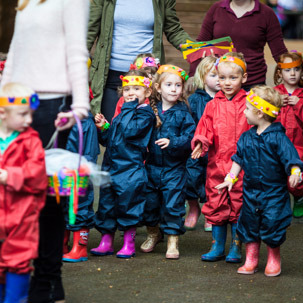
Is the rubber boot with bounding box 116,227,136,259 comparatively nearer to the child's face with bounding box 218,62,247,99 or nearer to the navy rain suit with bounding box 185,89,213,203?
the navy rain suit with bounding box 185,89,213,203

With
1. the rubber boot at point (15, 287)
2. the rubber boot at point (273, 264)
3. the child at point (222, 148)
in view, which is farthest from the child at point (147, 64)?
the rubber boot at point (15, 287)

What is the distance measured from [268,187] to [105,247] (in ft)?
4.95

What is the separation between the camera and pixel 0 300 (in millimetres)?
4566

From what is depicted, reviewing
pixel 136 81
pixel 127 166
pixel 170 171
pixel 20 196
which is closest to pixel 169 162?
pixel 170 171

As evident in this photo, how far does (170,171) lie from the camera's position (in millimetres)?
6480

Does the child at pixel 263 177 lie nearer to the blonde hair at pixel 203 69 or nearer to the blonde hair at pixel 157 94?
the blonde hair at pixel 157 94

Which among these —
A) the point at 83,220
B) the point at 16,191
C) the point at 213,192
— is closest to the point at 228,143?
the point at 213,192

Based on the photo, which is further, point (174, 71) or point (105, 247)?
point (174, 71)

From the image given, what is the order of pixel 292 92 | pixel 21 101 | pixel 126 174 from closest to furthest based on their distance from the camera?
pixel 21 101
pixel 126 174
pixel 292 92

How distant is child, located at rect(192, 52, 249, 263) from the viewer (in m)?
6.27

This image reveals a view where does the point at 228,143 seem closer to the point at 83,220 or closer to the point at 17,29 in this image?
the point at 83,220

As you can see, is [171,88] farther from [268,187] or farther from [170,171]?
[268,187]

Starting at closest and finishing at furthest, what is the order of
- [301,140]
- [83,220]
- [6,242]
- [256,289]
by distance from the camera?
1. [6,242]
2. [256,289]
3. [83,220]
4. [301,140]

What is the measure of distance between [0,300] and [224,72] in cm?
292
